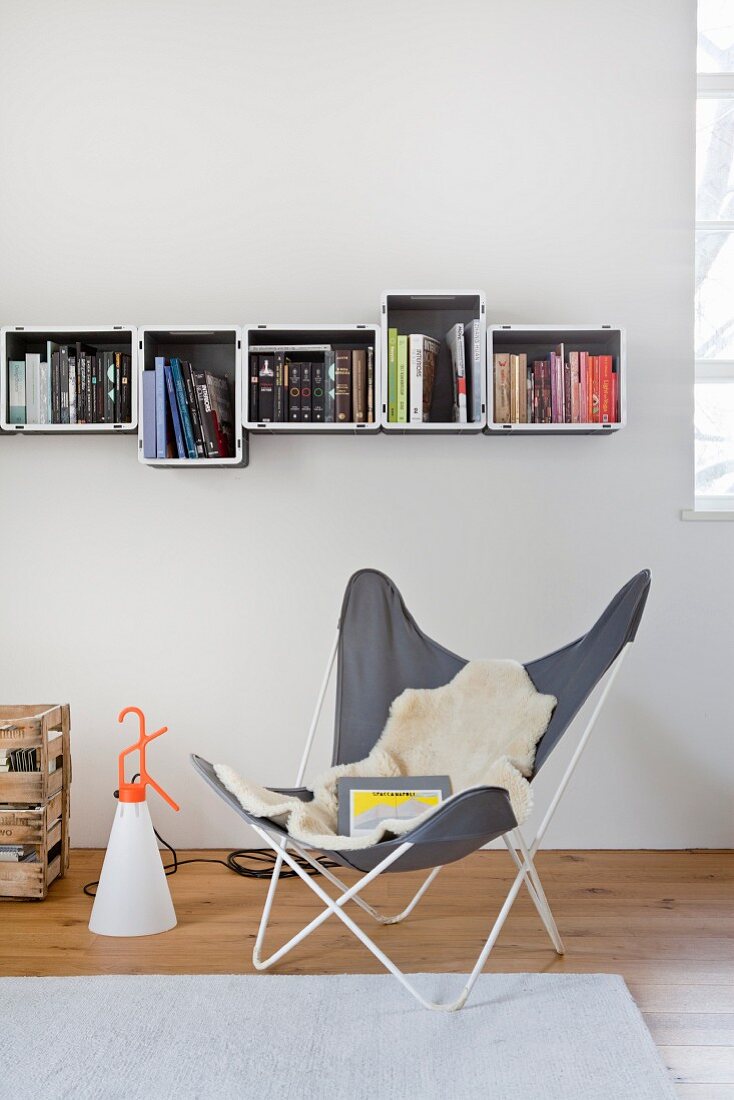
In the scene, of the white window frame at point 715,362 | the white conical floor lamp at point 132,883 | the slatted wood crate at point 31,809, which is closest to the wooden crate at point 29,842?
the slatted wood crate at point 31,809

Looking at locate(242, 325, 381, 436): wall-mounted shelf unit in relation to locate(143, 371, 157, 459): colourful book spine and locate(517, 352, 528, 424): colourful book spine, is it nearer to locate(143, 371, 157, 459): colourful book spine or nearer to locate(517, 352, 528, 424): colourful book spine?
locate(143, 371, 157, 459): colourful book spine

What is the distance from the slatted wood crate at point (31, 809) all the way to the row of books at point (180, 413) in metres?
0.82

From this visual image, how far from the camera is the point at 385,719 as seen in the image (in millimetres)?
2445

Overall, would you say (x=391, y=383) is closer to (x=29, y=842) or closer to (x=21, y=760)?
(x=21, y=760)

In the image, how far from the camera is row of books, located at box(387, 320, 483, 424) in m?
2.76

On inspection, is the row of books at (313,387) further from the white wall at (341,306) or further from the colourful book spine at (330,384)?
the white wall at (341,306)

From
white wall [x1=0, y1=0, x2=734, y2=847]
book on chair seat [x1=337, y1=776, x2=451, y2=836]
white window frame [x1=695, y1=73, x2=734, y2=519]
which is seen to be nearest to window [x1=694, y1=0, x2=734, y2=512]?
white window frame [x1=695, y1=73, x2=734, y2=519]

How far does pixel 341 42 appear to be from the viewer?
3.01m

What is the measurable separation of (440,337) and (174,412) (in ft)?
2.80

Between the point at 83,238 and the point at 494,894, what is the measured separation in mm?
2285

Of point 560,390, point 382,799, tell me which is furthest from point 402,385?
point 382,799

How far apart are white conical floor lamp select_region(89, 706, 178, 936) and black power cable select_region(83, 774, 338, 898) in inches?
10.1

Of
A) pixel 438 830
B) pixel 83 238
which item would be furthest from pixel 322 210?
pixel 438 830

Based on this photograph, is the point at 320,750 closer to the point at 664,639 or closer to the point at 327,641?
the point at 327,641
